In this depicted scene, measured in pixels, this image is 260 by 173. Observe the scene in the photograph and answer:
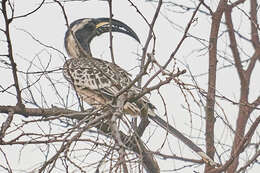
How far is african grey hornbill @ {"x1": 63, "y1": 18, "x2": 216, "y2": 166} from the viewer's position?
3499 millimetres

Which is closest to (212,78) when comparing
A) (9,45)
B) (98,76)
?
(98,76)

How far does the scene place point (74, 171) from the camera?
2.49 meters

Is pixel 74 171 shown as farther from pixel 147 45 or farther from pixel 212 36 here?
pixel 212 36

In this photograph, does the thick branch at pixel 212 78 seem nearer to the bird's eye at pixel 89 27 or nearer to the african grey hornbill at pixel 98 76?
the african grey hornbill at pixel 98 76

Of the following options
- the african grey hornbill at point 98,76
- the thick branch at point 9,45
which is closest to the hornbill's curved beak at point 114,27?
the african grey hornbill at point 98,76

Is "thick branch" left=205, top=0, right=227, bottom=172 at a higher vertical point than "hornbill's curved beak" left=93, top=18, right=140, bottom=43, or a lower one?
lower

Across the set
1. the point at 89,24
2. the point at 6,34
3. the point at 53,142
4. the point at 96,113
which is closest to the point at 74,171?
the point at 53,142

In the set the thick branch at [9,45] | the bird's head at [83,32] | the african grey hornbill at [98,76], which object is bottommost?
the thick branch at [9,45]

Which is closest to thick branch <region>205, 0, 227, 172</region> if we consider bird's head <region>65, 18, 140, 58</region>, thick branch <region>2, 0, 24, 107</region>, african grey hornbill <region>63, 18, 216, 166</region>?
african grey hornbill <region>63, 18, 216, 166</region>

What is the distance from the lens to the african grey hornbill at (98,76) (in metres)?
3.50

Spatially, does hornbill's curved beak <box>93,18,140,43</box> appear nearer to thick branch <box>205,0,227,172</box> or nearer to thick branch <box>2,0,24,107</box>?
thick branch <box>205,0,227,172</box>

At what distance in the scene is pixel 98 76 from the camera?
5.14m

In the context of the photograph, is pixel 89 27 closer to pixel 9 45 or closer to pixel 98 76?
pixel 98 76

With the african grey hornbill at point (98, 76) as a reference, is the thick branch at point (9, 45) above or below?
below
